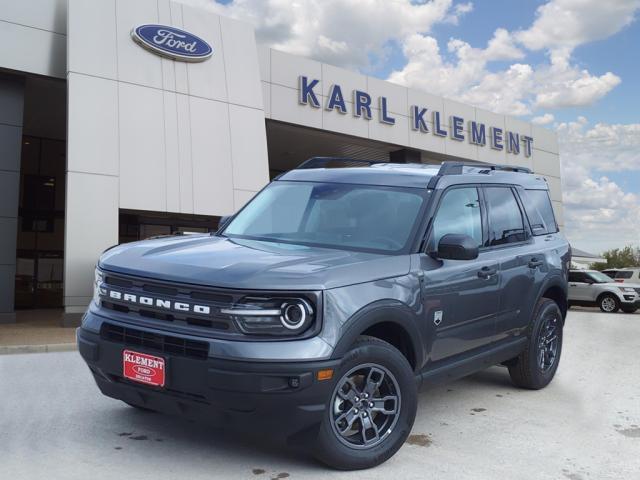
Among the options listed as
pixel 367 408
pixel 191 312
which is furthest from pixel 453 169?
pixel 191 312

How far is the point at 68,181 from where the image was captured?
14.1 meters

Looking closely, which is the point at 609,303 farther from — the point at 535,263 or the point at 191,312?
the point at 191,312

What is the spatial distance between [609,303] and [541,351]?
1921cm

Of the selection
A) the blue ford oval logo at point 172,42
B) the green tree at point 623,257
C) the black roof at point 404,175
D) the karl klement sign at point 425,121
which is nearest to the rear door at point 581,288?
the karl klement sign at point 425,121

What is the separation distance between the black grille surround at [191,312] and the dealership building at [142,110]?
11.1 metres

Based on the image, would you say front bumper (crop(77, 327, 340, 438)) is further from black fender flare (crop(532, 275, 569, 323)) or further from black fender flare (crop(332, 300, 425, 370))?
black fender flare (crop(532, 275, 569, 323))

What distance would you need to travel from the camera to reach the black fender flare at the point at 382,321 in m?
3.59

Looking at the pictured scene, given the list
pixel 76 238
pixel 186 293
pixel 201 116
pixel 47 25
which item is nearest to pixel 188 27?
pixel 201 116

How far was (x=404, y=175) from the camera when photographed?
16.0 ft

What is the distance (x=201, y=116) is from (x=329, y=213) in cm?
1230

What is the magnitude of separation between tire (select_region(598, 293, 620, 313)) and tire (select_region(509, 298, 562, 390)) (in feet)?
61.0

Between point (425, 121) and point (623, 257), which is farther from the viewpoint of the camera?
point (623, 257)

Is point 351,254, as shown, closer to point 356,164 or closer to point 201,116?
point 356,164

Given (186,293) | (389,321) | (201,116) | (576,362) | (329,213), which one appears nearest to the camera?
(186,293)
